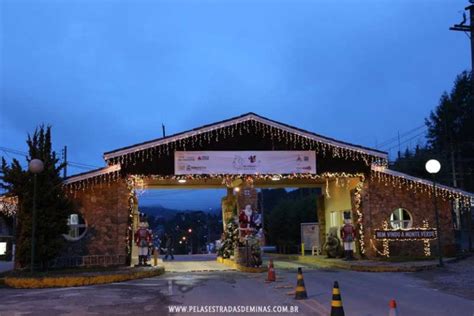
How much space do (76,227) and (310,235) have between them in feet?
47.8

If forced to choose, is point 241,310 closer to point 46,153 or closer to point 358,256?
point 46,153

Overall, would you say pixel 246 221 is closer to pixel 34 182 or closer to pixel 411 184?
pixel 411 184

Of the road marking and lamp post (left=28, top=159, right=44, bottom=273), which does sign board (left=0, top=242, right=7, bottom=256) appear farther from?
the road marking

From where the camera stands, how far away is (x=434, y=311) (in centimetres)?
1057

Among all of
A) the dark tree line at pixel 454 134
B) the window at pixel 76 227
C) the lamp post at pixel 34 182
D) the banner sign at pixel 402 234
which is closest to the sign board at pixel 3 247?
the window at pixel 76 227

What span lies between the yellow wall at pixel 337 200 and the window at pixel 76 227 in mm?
11814

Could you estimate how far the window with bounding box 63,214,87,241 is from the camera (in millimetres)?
21953

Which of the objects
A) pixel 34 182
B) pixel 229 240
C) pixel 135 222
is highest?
pixel 34 182

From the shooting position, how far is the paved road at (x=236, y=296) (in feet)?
36.0

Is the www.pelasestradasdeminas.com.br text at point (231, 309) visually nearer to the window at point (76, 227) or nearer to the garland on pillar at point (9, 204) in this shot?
A: the garland on pillar at point (9, 204)

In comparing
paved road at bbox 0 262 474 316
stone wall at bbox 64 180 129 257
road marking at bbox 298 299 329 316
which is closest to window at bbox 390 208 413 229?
paved road at bbox 0 262 474 316

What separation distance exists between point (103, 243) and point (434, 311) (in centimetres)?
1456

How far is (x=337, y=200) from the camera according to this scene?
2809 centimetres

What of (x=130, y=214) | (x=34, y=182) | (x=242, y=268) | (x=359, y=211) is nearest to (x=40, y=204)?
(x=34, y=182)
